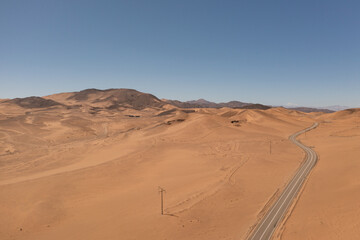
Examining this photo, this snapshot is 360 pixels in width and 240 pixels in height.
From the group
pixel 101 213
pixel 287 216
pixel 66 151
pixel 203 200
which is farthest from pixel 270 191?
pixel 66 151

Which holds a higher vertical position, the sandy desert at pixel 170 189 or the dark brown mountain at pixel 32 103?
the dark brown mountain at pixel 32 103

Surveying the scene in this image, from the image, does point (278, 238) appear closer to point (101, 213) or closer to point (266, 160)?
point (101, 213)

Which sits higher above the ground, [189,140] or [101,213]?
[189,140]

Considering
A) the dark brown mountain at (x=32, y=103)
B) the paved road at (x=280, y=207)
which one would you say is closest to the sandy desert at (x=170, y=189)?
the paved road at (x=280, y=207)

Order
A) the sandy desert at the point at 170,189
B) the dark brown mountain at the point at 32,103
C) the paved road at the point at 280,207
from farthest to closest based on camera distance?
the dark brown mountain at the point at 32,103 < the sandy desert at the point at 170,189 < the paved road at the point at 280,207

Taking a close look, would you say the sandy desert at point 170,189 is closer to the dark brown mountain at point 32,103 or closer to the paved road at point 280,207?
the paved road at point 280,207

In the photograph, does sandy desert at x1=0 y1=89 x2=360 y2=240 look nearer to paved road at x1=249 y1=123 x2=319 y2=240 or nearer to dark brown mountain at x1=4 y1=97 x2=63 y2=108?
paved road at x1=249 y1=123 x2=319 y2=240

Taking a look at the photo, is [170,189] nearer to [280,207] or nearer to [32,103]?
[280,207]

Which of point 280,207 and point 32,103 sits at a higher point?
point 32,103

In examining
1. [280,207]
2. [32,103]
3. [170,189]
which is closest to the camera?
[280,207]

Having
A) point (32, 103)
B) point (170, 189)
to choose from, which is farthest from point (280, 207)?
point (32, 103)

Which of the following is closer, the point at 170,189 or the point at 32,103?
the point at 170,189
